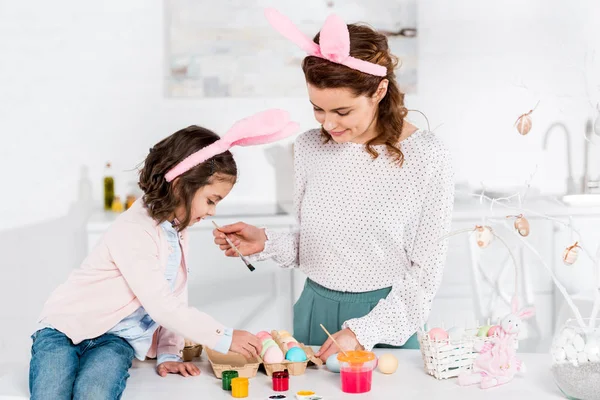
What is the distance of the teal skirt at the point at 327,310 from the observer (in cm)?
210

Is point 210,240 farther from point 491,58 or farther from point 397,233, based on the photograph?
point 491,58

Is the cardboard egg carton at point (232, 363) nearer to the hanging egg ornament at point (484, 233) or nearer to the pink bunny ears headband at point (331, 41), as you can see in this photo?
the hanging egg ornament at point (484, 233)

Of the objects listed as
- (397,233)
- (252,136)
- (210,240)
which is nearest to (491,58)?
(210,240)

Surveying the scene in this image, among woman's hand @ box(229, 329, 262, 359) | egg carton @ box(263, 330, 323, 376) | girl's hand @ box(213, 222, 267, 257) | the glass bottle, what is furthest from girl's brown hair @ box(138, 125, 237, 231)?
the glass bottle

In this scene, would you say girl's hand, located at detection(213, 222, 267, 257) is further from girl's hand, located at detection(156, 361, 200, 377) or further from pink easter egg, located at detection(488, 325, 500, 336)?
pink easter egg, located at detection(488, 325, 500, 336)

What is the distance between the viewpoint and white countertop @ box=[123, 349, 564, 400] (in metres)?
1.66

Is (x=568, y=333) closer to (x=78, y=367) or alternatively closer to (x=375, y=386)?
(x=375, y=386)

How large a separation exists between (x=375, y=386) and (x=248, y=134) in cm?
Result: 64

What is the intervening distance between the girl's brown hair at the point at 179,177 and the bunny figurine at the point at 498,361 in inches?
30.7

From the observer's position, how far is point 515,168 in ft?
12.6

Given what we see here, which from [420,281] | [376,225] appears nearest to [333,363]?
[420,281]

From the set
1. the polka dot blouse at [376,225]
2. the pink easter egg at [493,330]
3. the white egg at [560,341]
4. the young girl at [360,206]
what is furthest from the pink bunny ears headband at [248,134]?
the white egg at [560,341]

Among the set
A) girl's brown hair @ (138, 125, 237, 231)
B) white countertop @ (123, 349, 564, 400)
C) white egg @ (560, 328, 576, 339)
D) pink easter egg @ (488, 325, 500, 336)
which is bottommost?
white countertop @ (123, 349, 564, 400)

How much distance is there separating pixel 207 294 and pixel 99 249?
1.44 meters
